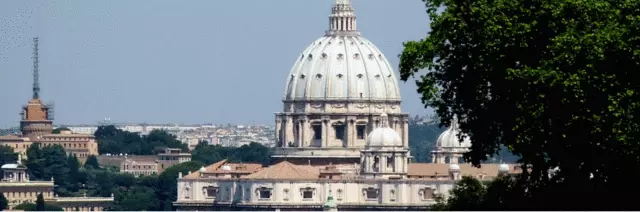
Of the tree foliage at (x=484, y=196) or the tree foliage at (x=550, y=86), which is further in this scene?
the tree foliage at (x=484, y=196)

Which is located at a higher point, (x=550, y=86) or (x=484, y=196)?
(x=550, y=86)

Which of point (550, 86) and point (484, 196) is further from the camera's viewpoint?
point (484, 196)

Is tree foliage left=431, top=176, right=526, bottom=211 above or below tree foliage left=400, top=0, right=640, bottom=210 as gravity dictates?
below

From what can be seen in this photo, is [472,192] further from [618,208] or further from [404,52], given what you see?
[618,208]

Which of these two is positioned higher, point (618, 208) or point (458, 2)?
point (458, 2)

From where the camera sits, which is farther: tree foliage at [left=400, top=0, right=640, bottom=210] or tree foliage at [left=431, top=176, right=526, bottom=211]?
tree foliage at [left=431, top=176, right=526, bottom=211]

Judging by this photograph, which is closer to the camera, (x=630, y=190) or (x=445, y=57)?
(x=630, y=190)

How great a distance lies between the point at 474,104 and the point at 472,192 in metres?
3.84

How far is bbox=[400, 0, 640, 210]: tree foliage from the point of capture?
83.4m

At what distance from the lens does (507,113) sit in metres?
86.6

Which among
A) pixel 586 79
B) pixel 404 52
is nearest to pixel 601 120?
pixel 586 79

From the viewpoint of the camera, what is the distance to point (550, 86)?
3319 inches

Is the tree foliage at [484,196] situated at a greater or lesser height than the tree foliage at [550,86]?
lesser

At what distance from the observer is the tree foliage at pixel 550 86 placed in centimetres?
8344
